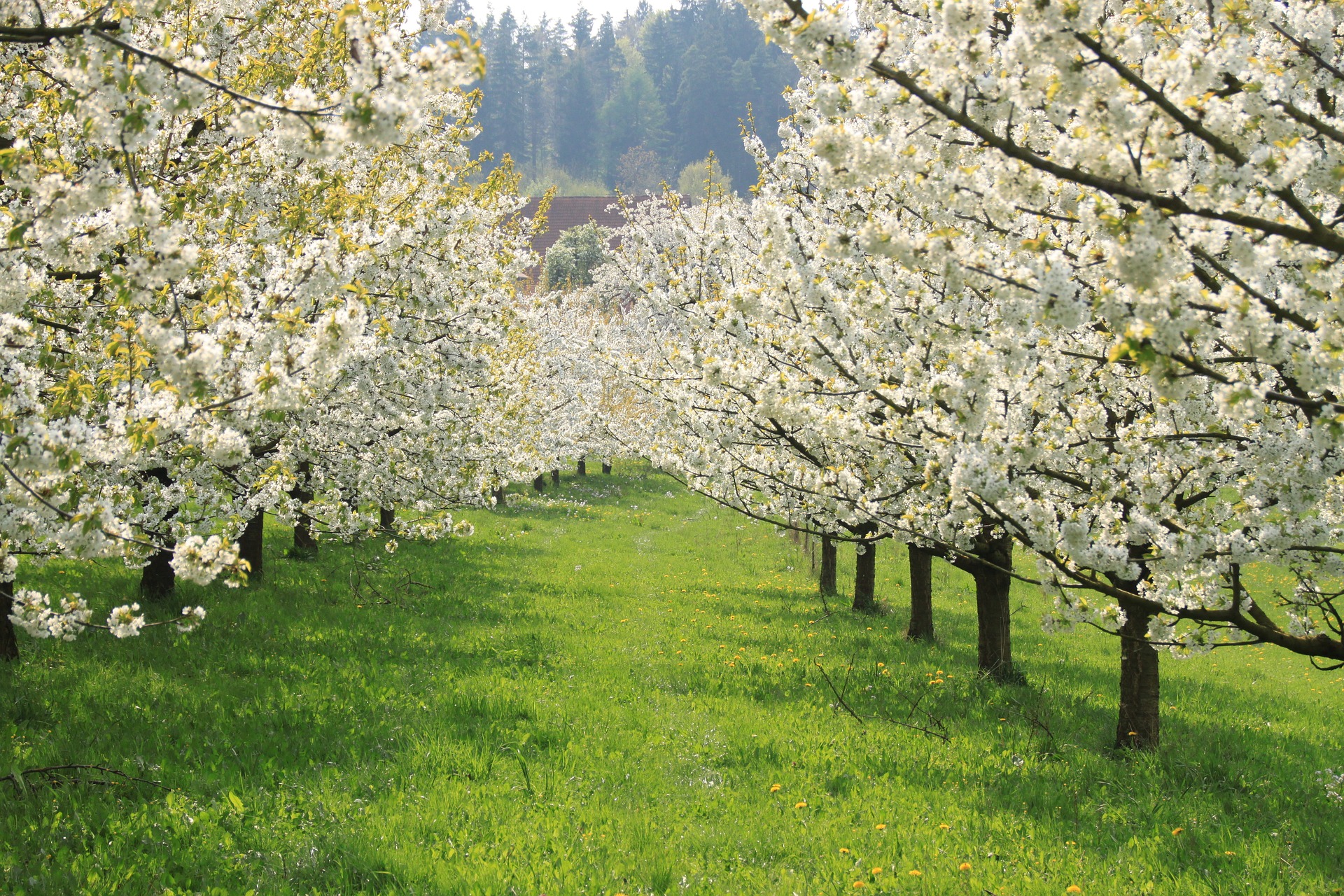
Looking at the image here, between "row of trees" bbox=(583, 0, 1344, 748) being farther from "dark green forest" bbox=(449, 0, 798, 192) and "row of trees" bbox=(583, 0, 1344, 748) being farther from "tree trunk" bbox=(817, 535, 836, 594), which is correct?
"dark green forest" bbox=(449, 0, 798, 192)

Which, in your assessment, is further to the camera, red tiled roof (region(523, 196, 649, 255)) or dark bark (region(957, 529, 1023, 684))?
red tiled roof (region(523, 196, 649, 255))

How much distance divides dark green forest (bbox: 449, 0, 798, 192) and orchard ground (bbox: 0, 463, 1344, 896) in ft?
360

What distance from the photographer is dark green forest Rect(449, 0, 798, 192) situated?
12594 cm

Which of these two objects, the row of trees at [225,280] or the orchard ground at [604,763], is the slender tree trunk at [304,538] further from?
the orchard ground at [604,763]

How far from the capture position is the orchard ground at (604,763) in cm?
567

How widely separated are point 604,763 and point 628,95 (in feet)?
473

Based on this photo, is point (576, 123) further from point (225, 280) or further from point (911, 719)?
point (225, 280)

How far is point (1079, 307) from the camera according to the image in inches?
144

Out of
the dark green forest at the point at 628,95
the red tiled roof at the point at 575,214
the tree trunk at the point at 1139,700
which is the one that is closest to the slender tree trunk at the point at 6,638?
the tree trunk at the point at 1139,700

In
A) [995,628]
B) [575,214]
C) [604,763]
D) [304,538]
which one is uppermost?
[575,214]

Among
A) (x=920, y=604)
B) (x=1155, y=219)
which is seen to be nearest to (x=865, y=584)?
(x=920, y=604)

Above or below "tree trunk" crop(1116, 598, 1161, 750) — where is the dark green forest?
above

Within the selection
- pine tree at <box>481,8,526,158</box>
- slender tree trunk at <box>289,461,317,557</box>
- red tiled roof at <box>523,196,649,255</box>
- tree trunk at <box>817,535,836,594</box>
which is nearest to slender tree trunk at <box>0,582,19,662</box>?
slender tree trunk at <box>289,461,317,557</box>

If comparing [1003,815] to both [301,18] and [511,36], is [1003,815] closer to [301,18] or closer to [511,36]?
[301,18]
